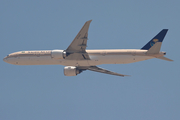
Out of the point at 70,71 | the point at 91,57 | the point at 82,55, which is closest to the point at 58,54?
the point at 82,55

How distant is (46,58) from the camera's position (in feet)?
155

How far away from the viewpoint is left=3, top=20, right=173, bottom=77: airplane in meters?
43.8

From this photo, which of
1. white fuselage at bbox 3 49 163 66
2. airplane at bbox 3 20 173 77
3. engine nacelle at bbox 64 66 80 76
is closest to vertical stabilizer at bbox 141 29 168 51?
airplane at bbox 3 20 173 77

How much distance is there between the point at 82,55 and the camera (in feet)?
148

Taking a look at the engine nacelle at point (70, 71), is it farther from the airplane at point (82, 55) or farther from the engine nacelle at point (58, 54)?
the engine nacelle at point (58, 54)

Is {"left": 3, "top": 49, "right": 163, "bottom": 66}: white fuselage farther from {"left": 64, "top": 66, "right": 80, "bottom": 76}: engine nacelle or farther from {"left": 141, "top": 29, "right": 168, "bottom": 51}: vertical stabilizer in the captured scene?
{"left": 64, "top": 66, "right": 80, "bottom": 76}: engine nacelle

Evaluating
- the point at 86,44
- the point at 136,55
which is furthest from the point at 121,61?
the point at 86,44

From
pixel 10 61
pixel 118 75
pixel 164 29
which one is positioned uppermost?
pixel 164 29

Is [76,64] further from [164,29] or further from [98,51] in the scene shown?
[164,29]

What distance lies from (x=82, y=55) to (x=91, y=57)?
192 centimetres

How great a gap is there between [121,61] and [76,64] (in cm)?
673

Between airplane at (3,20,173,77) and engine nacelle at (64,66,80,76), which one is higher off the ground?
airplane at (3,20,173,77)

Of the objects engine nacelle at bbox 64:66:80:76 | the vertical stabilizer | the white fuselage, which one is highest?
the vertical stabilizer

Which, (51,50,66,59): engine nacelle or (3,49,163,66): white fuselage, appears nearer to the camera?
(51,50,66,59): engine nacelle
